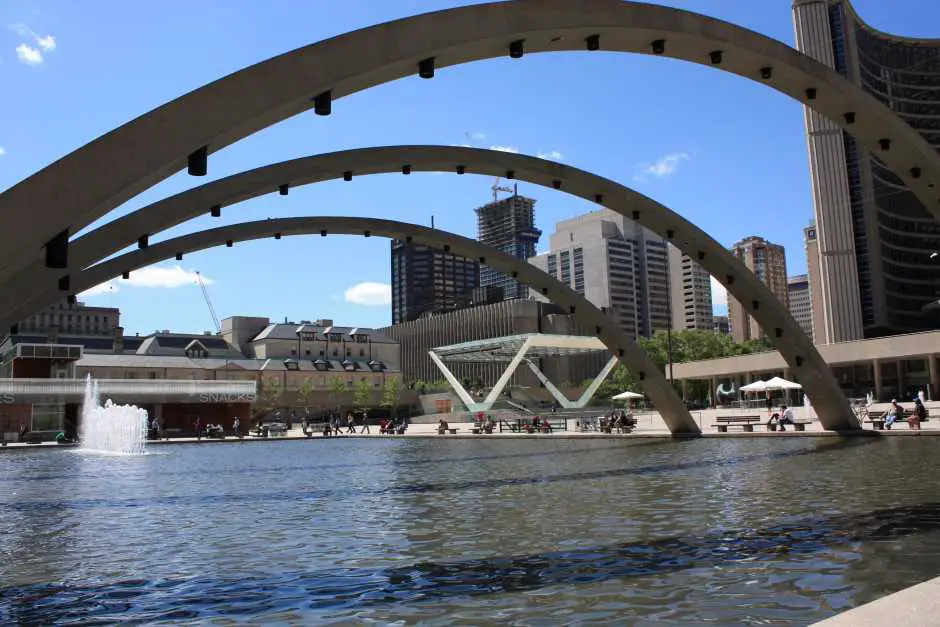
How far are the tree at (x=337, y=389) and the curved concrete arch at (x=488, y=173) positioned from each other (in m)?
77.6

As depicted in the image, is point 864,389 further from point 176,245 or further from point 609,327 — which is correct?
point 176,245

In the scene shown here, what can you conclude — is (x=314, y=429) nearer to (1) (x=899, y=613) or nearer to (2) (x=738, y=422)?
(2) (x=738, y=422)

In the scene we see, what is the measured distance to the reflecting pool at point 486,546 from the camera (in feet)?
23.3

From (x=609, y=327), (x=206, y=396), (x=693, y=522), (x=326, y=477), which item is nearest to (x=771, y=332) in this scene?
(x=609, y=327)

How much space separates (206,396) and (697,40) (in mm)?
58539

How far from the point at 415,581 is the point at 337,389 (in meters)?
95.3

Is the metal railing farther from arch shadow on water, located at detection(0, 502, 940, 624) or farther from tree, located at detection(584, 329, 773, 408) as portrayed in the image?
tree, located at detection(584, 329, 773, 408)

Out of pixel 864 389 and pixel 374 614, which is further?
pixel 864 389

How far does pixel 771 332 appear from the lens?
2895 centimetres

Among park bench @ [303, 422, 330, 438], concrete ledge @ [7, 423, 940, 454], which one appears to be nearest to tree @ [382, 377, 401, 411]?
park bench @ [303, 422, 330, 438]

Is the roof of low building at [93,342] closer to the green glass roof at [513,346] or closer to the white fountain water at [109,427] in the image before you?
the white fountain water at [109,427]

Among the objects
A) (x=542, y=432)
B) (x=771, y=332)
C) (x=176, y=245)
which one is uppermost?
(x=176, y=245)

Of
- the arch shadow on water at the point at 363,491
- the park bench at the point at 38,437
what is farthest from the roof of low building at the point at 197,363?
the arch shadow on water at the point at 363,491

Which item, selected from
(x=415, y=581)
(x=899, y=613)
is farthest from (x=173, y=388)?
(x=899, y=613)
